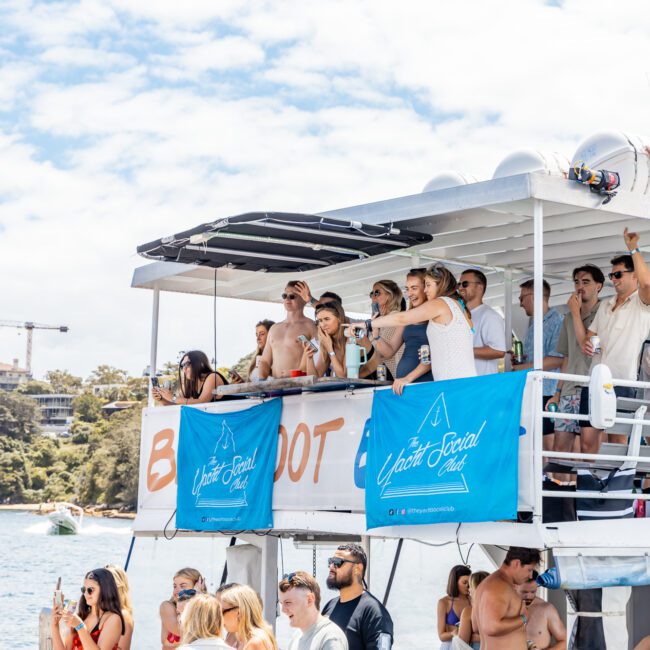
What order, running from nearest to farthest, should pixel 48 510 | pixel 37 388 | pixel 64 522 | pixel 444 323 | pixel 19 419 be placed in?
1. pixel 444 323
2. pixel 64 522
3. pixel 48 510
4. pixel 19 419
5. pixel 37 388

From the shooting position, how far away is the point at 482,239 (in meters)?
10.3

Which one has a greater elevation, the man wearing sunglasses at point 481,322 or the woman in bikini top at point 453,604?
the man wearing sunglasses at point 481,322

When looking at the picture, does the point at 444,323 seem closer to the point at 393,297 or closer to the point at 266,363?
the point at 393,297

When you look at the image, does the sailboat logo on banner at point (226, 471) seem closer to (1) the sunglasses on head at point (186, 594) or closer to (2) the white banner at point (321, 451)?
(2) the white banner at point (321, 451)

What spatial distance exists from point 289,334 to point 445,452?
278cm

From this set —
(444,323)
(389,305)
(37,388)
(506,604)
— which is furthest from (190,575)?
(37,388)

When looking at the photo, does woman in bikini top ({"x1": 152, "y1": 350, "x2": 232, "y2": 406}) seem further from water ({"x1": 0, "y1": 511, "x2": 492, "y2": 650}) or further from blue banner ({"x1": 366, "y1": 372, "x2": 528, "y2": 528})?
blue banner ({"x1": 366, "y1": 372, "x2": 528, "y2": 528})

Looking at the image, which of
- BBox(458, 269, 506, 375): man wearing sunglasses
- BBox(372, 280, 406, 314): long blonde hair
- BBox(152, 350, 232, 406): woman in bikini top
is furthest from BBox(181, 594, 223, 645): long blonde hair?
BBox(152, 350, 232, 406): woman in bikini top

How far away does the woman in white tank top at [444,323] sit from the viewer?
8406 mm

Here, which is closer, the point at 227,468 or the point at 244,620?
the point at 244,620

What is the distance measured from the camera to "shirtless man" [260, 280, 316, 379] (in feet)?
34.4

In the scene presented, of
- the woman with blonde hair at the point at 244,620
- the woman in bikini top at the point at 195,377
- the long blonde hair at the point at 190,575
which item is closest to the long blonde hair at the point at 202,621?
the woman with blonde hair at the point at 244,620

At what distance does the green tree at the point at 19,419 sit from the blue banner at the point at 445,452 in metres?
112

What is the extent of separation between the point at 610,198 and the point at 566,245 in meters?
2.40
